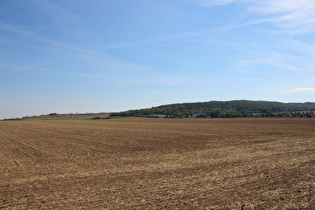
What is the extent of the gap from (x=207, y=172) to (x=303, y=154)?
8076 mm

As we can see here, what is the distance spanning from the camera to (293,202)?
6.60 m

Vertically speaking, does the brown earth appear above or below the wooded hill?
below

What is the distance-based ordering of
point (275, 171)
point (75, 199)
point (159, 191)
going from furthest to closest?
point (275, 171) → point (159, 191) → point (75, 199)

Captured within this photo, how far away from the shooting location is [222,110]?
146m

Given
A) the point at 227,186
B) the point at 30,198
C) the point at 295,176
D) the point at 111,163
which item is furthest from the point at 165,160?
the point at 30,198

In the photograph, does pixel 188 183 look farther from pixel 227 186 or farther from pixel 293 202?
pixel 293 202

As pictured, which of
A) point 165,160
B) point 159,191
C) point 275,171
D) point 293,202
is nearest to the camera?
point 293,202

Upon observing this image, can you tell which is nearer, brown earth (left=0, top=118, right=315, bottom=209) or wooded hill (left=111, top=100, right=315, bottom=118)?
brown earth (left=0, top=118, right=315, bottom=209)

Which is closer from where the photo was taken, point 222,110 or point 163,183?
point 163,183

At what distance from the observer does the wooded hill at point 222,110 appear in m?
117

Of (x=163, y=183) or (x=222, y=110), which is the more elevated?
(x=222, y=110)

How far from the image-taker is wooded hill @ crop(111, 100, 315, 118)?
385 ft

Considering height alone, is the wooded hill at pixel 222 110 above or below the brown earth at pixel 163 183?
above

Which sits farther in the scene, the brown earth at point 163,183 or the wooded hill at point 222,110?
the wooded hill at point 222,110
